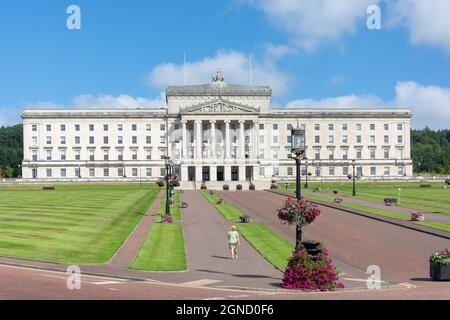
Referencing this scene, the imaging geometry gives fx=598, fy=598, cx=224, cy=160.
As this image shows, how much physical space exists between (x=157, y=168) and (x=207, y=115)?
2215cm

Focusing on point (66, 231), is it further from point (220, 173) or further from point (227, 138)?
point (227, 138)

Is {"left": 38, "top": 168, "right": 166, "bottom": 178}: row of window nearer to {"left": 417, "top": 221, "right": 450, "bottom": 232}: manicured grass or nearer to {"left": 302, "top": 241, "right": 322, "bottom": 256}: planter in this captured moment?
{"left": 417, "top": 221, "right": 450, "bottom": 232}: manicured grass

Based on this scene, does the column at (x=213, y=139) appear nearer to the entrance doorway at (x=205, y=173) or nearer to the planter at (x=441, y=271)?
the entrance doorway at (x=205, y=173)

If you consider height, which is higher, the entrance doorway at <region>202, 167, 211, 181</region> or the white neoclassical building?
the white neoclassical building

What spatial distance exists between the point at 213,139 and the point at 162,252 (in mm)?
121500

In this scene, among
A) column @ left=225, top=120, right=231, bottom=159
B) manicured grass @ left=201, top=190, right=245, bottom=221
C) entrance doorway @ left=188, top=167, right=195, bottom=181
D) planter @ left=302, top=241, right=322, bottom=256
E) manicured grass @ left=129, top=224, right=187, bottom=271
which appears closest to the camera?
planter @ left=302, top=241, right=322, bottom=256

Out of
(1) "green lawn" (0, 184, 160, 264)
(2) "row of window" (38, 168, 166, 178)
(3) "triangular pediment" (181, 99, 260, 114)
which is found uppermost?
(3) "triangular pediment" (181, 99, 260, 114)

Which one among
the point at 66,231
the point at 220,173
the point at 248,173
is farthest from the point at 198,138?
the point at 66,231

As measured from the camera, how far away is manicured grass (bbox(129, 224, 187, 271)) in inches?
1213

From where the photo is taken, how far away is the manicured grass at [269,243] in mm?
34375

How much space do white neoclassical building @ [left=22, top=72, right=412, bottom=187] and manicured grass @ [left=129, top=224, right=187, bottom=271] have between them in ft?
352

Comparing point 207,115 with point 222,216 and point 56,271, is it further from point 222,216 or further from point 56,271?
point 56,271

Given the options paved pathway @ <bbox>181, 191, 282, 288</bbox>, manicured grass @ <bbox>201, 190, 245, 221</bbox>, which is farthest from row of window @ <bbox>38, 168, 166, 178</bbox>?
paved pathway @ <bbox>181, 191, 282, 288</bbox>
